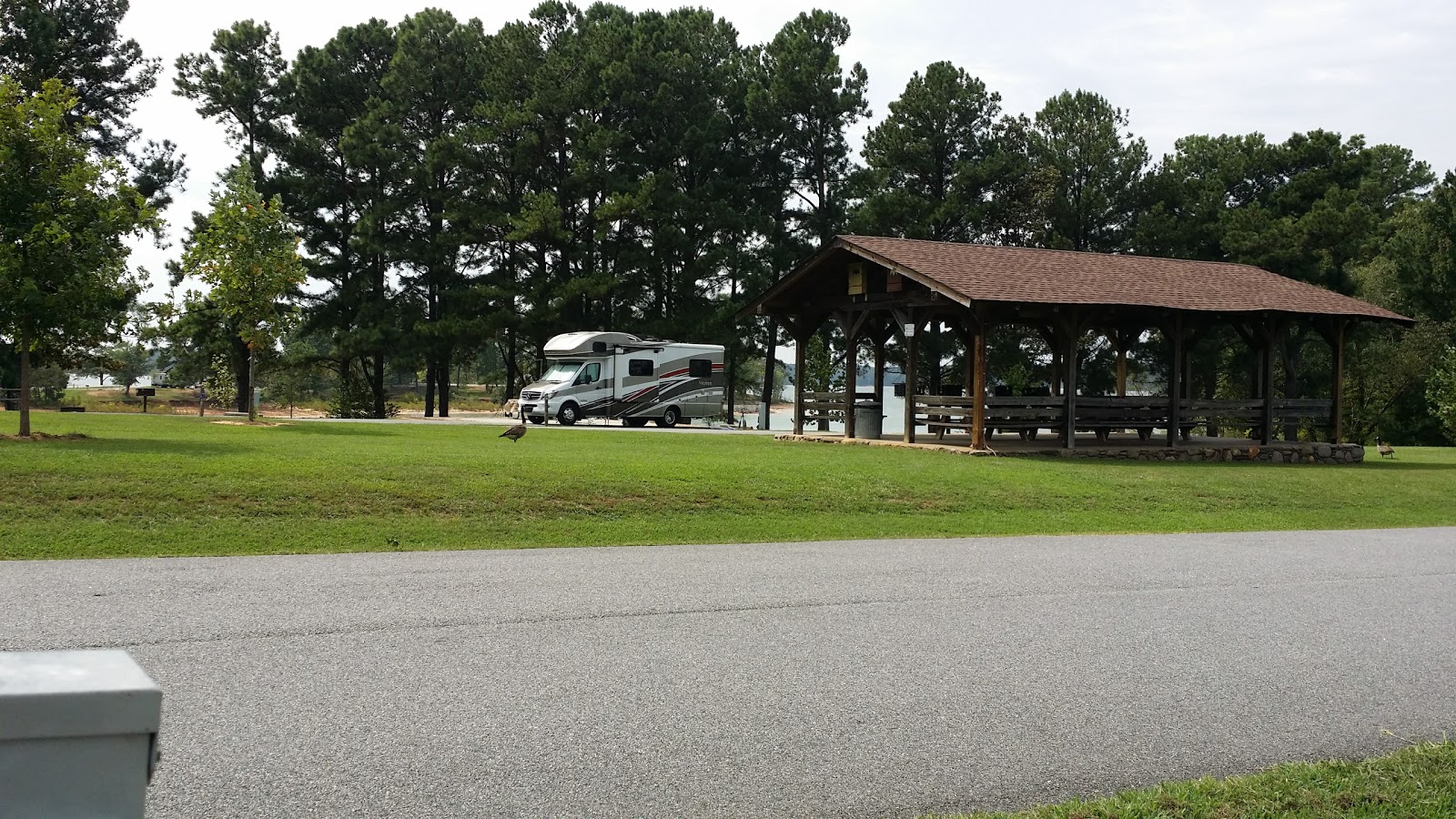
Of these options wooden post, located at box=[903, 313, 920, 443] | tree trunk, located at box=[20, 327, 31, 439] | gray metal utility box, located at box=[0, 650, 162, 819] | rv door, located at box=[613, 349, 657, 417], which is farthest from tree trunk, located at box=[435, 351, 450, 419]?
gray metal utility box, located at box=[0, 650, 162, 819]

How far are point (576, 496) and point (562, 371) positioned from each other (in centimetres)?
2069

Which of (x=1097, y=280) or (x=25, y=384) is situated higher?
(x=1097, y=280)

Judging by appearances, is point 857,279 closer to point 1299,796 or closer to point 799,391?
point 799,391

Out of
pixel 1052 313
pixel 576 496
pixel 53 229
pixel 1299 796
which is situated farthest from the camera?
pixel 1052 313

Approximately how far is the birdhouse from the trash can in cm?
237

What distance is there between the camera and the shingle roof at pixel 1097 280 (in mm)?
22484

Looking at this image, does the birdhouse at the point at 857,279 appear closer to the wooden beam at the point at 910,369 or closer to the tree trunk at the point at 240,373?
the wooden beam at the point at 910,369

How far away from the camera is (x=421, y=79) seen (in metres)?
43.7

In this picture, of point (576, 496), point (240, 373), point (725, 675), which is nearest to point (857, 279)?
point (576, 496)

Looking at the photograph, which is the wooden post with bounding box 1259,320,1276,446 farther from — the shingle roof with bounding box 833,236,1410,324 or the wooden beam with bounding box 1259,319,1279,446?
the shingle roof with bounding box 833,236,1410,324

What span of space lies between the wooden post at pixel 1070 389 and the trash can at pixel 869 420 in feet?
12.5

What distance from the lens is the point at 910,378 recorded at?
24641 millimetres

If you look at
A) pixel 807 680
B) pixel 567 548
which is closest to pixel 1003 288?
pixel 567 548

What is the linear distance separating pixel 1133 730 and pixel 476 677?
312 cm
